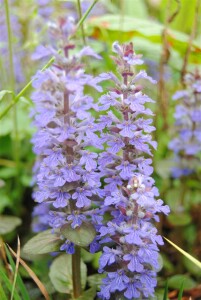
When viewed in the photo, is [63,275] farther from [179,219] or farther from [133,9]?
[133,9]

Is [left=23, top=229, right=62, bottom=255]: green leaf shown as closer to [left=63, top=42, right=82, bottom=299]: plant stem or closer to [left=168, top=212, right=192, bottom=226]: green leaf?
[left=63, top=42, right=82, bottom=299]: plant stem

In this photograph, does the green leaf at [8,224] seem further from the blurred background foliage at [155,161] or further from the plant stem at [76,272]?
the plant stem at [76,272]

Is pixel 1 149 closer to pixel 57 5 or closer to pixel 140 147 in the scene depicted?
pixel 57 5

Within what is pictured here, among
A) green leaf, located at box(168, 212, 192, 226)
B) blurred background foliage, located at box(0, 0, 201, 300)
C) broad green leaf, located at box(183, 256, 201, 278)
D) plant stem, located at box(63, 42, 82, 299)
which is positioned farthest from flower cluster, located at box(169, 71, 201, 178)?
plant stem, located at box(63, 42, 82, 299)

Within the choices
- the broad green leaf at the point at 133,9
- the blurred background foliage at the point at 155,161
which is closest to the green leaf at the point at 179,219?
the blurred background foliage at the point at 155,161

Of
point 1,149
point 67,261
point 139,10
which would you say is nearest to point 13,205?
point 1,149

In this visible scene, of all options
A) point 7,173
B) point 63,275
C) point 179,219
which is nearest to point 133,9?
point 7,173
